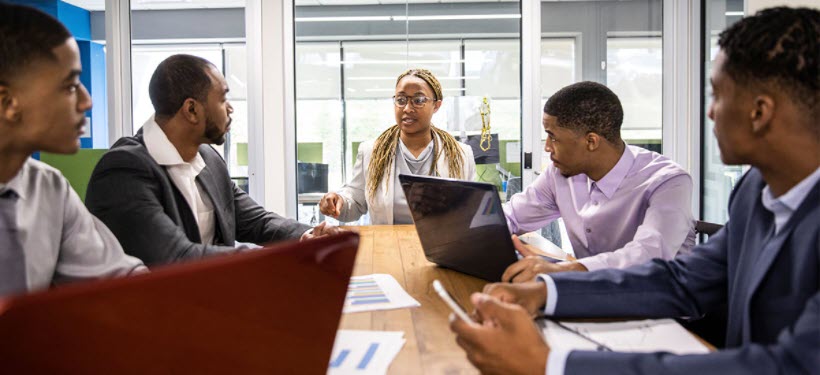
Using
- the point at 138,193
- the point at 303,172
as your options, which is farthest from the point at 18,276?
the point at 303,172

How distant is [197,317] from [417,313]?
87cm

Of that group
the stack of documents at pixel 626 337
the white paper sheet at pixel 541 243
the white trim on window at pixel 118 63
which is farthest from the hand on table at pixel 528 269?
the white trim on window at pixel 118 63

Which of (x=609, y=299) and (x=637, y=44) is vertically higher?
(x=637, y=44)

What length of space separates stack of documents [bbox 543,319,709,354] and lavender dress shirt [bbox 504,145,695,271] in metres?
0.39

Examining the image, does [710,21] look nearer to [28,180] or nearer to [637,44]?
[637,44]

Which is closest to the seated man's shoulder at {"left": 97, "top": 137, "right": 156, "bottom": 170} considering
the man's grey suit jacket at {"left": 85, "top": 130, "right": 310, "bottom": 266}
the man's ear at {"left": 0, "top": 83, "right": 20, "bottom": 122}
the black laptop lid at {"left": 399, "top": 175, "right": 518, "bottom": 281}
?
the man's grey suit jacket at {"left": 85, "top": 130, "right": 310, "bottom": 266}

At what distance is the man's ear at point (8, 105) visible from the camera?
1128 millimetres

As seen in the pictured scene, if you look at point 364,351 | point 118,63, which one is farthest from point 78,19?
point 364,351

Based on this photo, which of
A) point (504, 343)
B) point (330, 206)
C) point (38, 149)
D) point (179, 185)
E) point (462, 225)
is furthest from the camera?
point (330, 206)

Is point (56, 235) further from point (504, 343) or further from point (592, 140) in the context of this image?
point (592, 140)

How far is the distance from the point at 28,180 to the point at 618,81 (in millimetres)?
3682

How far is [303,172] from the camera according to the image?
4316 mm

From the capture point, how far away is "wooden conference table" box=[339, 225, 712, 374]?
1.04 m

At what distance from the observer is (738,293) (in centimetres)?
118
